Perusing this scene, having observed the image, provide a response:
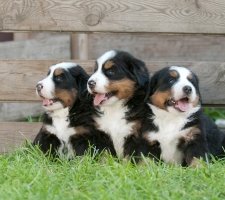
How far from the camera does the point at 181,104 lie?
5.84m

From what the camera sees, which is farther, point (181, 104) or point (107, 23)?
point (107, 23)

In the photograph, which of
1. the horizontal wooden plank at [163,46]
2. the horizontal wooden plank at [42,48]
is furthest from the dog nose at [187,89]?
the horizontal wooden plank at [42,48]

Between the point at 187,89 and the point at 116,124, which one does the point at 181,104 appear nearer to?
the point at 187,89

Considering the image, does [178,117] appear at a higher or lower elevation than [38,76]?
lower

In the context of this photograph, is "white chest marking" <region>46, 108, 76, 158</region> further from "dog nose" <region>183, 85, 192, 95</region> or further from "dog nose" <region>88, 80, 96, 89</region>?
"dog nose" <region>183, 85, 192, 95</region>

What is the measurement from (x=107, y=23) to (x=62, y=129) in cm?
114

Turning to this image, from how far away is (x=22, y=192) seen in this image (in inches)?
184

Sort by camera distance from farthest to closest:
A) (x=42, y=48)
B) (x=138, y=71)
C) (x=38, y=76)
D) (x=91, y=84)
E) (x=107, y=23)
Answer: (x=42, y=48), (x=38, y=76), (x=107, y=23), (x=138, y=71), (x=91, y=84)

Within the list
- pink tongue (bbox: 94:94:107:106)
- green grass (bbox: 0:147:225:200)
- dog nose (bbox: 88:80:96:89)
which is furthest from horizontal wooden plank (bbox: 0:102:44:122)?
green grass (bbox: 0:147:225:200)

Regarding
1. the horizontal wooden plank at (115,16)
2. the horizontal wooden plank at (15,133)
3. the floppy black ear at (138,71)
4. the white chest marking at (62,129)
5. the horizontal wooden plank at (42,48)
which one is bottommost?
the horizontal wooden plank at (15,133)

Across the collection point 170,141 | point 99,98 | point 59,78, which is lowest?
point 170,141

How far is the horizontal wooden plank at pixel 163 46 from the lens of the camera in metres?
8.96

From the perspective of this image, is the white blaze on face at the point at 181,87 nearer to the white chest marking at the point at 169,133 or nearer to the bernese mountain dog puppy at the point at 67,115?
the white chest marking at the point at 169,133

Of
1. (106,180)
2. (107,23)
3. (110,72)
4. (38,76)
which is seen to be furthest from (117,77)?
(106,180)
